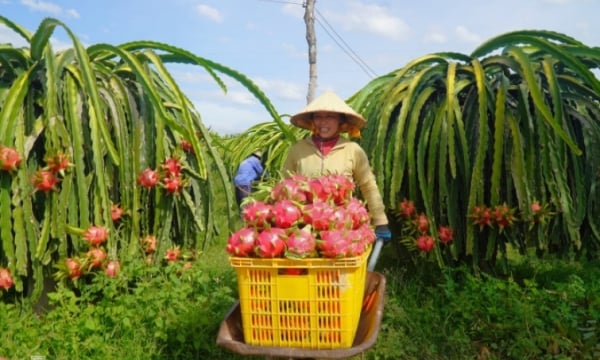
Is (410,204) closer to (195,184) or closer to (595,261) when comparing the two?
(195,184)

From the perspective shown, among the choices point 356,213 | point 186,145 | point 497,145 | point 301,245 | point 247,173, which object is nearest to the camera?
point 301,245

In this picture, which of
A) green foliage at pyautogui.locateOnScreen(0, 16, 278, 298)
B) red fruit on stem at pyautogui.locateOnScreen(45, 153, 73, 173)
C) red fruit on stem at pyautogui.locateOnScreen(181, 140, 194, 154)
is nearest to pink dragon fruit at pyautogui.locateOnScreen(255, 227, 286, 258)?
green foliage at pyautogui.locateOnScreen(0, 16, 278, 298)

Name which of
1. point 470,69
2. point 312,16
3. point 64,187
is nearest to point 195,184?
point 64,187

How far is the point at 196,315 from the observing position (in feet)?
10.1

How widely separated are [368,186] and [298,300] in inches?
49.4

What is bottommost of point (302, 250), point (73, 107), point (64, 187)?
point (302, 250)

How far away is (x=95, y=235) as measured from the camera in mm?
3039

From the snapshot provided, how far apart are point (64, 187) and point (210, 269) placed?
1.22 metres

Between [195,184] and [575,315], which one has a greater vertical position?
[195,184]

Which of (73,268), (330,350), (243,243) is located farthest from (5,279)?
(330,350)

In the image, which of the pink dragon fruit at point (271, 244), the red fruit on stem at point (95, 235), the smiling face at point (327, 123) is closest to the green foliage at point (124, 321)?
the red fruit on stem at point (95, 235)

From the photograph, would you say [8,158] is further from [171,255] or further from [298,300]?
[298,300]

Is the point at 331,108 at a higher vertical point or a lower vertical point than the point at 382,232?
higher

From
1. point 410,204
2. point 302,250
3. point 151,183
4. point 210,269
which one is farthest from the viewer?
point 210,269
